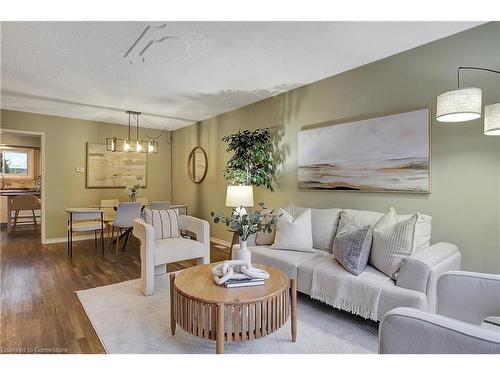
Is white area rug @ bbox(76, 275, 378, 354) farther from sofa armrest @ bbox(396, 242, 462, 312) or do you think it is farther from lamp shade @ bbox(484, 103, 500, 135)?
lamp shade @ bbox(484, 103, 500, 135)

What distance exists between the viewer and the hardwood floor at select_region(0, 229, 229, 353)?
2.02 m

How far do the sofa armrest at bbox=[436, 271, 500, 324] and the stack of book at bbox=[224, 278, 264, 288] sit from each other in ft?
3.57

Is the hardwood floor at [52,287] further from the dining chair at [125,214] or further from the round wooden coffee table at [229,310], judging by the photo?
the round wooden coffee table at [229,310]

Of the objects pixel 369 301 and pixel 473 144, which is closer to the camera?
pixel 369 301

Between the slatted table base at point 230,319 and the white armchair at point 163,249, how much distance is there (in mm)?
1151

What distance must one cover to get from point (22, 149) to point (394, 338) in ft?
31.0

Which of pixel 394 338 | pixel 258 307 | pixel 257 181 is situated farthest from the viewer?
pixel 257 181

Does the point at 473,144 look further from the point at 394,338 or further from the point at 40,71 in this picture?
the point at 40,71

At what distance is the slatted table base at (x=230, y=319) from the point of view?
5.45 feet

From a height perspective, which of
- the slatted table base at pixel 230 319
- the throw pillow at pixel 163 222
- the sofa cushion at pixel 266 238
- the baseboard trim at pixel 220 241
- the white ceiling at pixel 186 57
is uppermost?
the white ceiling at pixel 186 57

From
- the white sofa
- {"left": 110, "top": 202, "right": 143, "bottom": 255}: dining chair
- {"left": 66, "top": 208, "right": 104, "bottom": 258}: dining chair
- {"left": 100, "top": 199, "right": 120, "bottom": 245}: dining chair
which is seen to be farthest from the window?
the white sofa

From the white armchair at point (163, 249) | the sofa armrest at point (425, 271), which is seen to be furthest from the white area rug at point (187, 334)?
the sofa armrest at point (425, 271)

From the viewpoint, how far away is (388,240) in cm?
222

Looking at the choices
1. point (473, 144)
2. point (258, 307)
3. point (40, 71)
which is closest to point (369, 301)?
point (258, 307)
